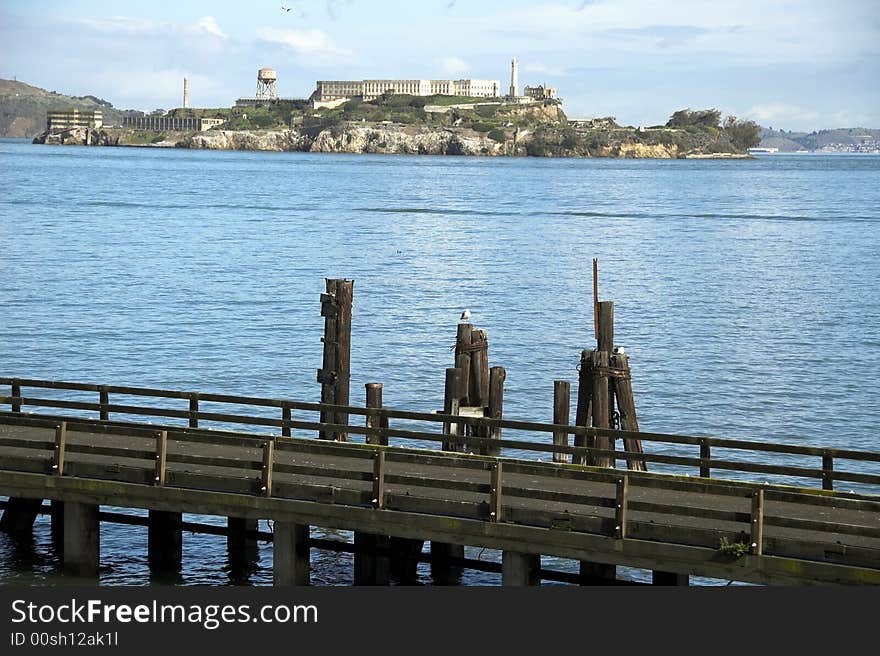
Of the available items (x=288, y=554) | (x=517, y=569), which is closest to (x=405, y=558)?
(x=288, y=554)

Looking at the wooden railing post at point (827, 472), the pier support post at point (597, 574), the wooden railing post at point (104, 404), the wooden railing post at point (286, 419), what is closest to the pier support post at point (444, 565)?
the pier support post at point (597, 574)

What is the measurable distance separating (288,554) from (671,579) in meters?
5.92

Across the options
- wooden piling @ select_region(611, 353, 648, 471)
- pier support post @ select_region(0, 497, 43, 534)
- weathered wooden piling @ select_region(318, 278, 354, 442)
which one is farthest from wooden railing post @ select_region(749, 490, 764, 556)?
pier support post @ select_region(0, 497, 43, 534)

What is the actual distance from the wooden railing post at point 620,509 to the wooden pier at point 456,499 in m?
0.03

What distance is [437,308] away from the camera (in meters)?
65.2

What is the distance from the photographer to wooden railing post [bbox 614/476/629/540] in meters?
19.5

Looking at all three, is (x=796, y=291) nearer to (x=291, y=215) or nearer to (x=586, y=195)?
(x=291, y=215)

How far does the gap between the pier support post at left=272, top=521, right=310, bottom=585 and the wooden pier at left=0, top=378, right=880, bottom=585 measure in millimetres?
21

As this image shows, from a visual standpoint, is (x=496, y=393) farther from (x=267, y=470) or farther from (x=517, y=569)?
(x=517, y=569)

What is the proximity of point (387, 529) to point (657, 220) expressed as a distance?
375 feet

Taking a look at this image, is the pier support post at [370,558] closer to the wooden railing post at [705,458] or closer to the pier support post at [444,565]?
the pier support post at [444,565]

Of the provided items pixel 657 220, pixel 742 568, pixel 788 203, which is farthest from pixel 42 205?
Result: pixel 742 568

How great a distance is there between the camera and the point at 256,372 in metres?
48.8

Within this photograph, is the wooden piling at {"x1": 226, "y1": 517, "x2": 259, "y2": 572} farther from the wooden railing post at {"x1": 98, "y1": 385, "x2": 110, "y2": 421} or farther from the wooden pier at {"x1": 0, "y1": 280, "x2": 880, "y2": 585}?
the wooden railing post at {"x1": 98, "y1": 385, "x2": 110, "y2": 421}
